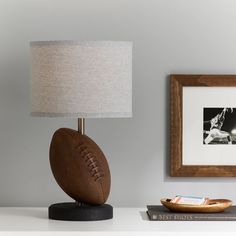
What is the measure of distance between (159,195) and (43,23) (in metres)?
0.75

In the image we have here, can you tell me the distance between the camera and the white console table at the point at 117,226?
205 centimetres

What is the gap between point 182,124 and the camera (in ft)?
8.22

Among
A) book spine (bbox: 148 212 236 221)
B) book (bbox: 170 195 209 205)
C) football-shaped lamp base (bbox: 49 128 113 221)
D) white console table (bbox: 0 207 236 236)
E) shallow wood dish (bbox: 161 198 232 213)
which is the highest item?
football-shaped lamp base (bbox: 49 128 113 221)

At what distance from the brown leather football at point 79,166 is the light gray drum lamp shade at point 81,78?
12 cm

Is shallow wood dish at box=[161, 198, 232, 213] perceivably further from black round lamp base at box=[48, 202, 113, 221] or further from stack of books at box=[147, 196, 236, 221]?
black round lamp base at box=[48, 202, 113, 221]

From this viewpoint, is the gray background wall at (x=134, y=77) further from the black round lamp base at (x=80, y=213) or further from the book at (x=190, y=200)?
the black round lamp base at (x=80, y=213)

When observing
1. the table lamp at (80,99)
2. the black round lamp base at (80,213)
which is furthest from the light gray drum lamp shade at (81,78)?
the black round lamp base at (80,213)

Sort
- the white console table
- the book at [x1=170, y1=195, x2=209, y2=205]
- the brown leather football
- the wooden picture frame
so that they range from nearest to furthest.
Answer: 1. the white console table
2. the brown leather football
3. the book at [x1=170, y1=195, x2=209, y2=205]
4. the wooden picture frame

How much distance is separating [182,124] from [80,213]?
0.54 m

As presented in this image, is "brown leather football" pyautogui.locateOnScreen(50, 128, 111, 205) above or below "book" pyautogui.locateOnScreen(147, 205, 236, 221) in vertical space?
above

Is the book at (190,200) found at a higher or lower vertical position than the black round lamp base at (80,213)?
higher

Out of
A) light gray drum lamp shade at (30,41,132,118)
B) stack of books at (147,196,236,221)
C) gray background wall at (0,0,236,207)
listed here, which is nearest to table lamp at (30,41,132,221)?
light gray drum lamp shade at (30,41,132,118)

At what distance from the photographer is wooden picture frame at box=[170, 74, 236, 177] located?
2.49 metres

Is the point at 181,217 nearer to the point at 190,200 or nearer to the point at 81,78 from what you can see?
the point at 190,200
